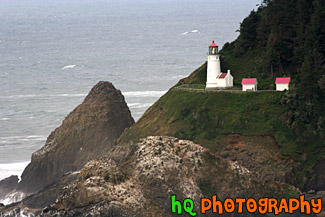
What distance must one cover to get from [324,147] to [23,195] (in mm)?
35087

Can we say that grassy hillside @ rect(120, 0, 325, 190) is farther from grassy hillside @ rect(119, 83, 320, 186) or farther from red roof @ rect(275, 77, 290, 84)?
red roof @ rect(275, 77, 290, 84)

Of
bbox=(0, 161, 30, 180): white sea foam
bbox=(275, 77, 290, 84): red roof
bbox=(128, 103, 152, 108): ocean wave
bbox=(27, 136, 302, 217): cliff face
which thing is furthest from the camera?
bbox=(128, 103, 152, 108): ocean wave

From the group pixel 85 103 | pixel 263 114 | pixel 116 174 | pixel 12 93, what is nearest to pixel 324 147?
pixel 263 114

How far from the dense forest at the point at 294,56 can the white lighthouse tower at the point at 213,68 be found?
3.65 m

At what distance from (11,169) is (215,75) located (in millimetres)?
30367

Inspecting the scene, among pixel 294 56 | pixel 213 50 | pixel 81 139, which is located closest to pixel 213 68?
pixel 213 50

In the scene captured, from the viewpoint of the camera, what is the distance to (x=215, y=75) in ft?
320

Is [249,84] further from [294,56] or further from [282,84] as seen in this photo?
[294,56]

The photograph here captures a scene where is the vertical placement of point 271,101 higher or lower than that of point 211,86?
lower

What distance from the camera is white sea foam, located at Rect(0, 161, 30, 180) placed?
4129 inches

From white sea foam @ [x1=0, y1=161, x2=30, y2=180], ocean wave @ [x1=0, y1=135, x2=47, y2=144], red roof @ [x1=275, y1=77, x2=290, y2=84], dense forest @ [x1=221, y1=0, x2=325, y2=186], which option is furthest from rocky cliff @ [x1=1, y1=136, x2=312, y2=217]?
ocean wave @ [x1=0, y1=135, x2=47, y2=144]

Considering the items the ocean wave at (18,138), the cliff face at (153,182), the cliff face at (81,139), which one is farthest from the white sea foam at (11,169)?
the cliff face at (153,182)

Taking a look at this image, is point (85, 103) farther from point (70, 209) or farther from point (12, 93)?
point (12, 93)

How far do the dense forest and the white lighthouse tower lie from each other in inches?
144
